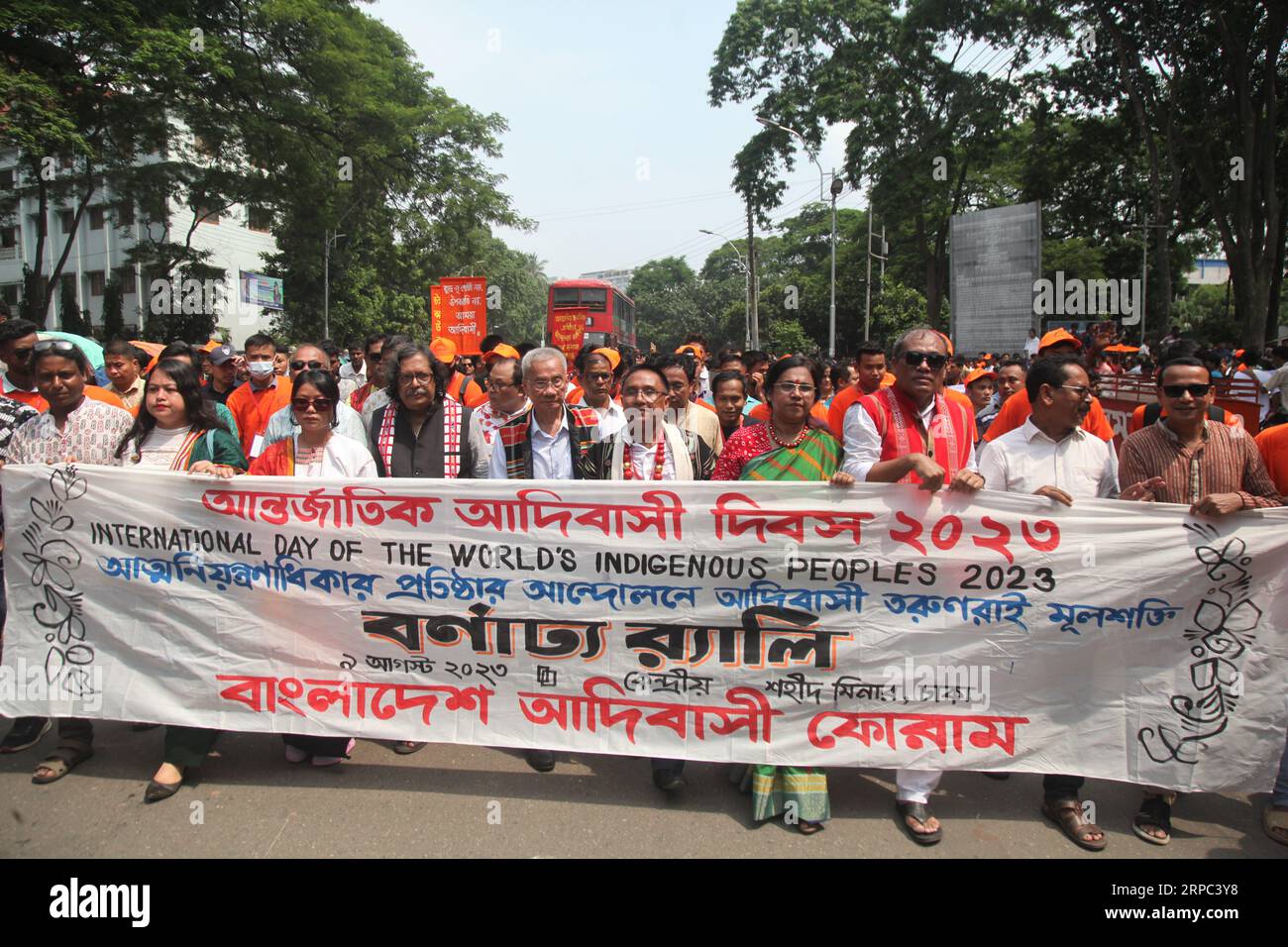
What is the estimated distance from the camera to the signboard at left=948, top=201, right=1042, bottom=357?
69.1 ft

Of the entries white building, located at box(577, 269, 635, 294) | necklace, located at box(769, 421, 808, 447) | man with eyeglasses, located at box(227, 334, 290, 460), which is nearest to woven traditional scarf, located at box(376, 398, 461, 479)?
man with eyeglasses, located at box(227, 334, 290, 460)

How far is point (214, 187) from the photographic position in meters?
17.7

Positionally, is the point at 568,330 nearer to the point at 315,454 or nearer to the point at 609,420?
the point at 609,420

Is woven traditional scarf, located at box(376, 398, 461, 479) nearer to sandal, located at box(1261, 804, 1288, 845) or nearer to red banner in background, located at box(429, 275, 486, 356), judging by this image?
sandal, located at box(1261, 804, 1288, 845)

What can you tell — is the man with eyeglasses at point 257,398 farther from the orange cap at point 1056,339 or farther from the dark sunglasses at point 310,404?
the orange cap at point 1056,339

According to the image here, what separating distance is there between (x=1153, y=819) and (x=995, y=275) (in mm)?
21058

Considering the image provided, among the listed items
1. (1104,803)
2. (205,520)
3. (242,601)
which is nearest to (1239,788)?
(1104,803)

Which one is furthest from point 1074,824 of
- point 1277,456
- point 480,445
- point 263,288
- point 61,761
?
point 263,288

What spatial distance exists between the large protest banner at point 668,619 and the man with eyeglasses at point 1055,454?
19cm

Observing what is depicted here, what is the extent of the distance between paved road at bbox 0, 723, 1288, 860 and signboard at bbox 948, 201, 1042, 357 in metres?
19.5

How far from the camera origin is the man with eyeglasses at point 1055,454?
10.6 feet

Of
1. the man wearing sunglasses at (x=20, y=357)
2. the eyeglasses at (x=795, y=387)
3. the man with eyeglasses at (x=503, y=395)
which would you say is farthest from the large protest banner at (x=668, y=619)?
the man wearing sunglasses at (x=20, y=357)

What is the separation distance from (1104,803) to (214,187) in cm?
1943

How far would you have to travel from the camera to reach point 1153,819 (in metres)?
3.04
